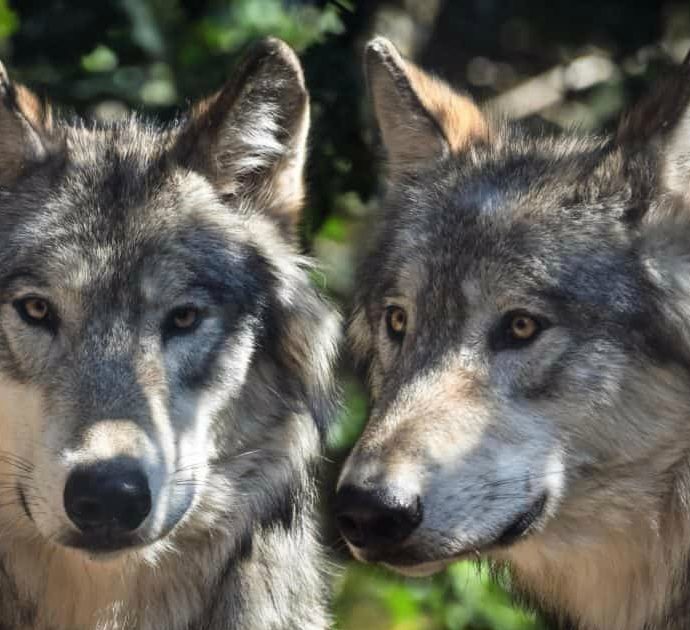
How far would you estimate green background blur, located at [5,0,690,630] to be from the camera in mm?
A: 6074

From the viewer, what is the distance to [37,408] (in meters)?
4.26

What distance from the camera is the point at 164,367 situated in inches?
173

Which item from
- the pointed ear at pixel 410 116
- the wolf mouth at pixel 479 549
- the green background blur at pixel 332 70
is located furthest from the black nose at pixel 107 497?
the green background blur at pixel 332 70

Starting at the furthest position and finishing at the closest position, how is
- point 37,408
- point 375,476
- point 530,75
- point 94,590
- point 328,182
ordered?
point 530,75 → point 328,182 → point 94,590 → point 37,408 → point 375,476

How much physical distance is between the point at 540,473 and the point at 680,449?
410 mm

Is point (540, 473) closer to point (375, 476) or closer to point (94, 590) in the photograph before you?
point (375, 476)

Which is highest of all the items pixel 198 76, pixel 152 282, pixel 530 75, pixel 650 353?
pixel 650 353

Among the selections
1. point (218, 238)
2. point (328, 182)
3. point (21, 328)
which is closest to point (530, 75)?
point (328, 182)

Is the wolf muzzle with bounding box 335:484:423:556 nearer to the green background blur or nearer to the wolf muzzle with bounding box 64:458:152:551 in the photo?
the wolf muzzle with bounding box 64:458:152:551

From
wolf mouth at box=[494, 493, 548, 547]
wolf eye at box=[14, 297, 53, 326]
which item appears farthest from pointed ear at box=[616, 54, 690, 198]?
wolf eye at box=[14, 297, 53, 326]

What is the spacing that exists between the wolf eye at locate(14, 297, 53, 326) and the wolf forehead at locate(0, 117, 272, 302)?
0.24 feet

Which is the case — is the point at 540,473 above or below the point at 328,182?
above

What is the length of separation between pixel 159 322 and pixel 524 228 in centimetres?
114

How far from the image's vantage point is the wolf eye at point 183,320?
14.7 ft
